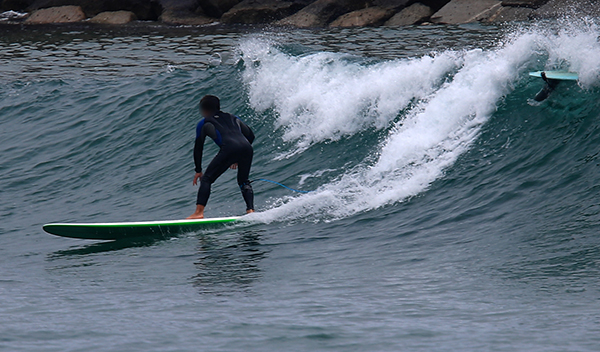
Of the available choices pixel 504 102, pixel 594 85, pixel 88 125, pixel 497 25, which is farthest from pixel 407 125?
pixel 497 25

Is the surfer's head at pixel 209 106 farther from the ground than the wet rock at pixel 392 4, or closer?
farther from the ground

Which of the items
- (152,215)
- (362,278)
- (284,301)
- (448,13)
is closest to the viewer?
(284,301)

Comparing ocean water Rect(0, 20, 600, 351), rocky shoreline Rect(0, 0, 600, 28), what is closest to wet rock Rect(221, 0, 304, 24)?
rocky shoreline Rect(0, 0, 600, 28)

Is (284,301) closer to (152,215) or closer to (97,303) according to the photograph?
(97,303)

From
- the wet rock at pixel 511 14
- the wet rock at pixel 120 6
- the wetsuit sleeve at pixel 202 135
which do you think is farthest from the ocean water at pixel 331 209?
the wet rock at pixel 120 6

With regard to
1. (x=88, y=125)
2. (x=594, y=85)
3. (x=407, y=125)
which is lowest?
(x=88, y=125)

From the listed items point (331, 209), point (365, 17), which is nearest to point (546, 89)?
point (331, 209)

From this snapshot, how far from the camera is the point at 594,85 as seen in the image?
9055 millimetres

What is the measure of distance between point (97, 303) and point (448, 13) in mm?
21682

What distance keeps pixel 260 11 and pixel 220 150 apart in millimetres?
20530

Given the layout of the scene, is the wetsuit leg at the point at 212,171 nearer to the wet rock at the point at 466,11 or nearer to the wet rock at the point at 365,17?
the wet rock at the point at 466,11

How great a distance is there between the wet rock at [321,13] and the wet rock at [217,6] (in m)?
2.73

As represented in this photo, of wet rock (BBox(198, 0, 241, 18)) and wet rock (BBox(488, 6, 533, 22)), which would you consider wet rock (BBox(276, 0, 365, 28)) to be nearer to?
wet rock (BBox(198, 0, 241, 18))

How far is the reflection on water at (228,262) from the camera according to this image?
5840 mm
